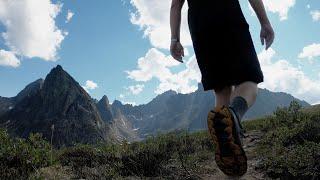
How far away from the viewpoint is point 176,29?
17.0 feet

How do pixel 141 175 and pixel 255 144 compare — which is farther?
pixel 255 144

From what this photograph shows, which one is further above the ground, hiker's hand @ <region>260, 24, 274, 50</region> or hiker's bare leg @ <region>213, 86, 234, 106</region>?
hiker's hand @ <region>260, 24, 274, 50</region>

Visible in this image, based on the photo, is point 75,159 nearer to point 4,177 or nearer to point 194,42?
point 4,177

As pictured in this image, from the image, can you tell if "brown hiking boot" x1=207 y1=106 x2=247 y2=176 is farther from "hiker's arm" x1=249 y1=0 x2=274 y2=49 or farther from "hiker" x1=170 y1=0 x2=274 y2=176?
"hiker's arm" x1=249 y1=0 x2=274 y2=49

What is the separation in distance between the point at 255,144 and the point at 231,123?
16.4 feet

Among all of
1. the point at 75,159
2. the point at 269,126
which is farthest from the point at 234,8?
the point at 269,126

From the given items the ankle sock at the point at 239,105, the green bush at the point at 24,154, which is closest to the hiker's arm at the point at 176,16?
the ankle sock at the point at 239,105

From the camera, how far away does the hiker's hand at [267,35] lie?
184 inches

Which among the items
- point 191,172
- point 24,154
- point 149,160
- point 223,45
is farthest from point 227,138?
point 24,154

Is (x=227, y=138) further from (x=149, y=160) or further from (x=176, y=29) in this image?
(x=149, y=160)

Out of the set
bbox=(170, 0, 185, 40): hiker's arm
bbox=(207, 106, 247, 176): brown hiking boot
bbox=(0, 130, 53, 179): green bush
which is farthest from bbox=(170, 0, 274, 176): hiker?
bbox=(0, 130, 53, 179): green bush

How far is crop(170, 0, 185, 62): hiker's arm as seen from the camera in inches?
200

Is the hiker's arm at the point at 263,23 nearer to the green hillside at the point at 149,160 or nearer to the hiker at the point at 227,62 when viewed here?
the hiker at the point at 227,62

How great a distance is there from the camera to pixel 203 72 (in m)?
4.80
